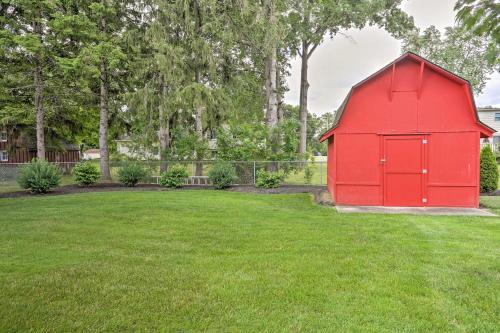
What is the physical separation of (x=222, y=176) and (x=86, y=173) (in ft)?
20.2

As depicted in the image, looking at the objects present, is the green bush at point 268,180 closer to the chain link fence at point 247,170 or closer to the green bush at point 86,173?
the chain link fence at point 247,170

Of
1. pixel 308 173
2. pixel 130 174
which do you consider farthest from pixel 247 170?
pixel 130 174

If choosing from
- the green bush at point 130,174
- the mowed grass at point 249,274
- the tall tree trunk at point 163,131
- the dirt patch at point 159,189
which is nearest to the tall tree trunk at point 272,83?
the dirt patch at point 159,189

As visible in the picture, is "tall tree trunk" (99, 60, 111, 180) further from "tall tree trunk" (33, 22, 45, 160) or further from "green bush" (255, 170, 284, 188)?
"green bush" (255, 170, 284, 188)

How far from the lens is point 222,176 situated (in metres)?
12.6

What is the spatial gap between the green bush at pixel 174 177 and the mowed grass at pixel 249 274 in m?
6.02

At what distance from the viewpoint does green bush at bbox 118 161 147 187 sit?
1347cm

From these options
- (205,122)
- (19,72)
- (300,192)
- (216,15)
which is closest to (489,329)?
(300,192)

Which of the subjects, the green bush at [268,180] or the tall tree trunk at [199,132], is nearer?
the green bush at [268,180]

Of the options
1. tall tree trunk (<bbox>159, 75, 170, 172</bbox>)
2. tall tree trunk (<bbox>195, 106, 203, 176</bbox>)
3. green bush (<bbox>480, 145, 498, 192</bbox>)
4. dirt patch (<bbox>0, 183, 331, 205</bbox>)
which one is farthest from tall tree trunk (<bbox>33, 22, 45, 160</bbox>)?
green bush (<bbox>480, 145, 498, 192</bbox>)

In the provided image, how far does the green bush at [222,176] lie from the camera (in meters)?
12.6

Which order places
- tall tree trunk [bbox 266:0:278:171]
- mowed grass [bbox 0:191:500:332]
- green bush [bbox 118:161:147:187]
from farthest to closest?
tall tree trunk [bbox 266:0:278:171] → green bush [bbox 118:161:147:187] → mowed grass [bbox 0:191:500:332]

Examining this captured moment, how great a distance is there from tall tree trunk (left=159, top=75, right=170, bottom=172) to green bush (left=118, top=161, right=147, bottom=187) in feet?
3.73

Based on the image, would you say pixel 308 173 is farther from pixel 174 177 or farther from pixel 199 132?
pixel 174 177
